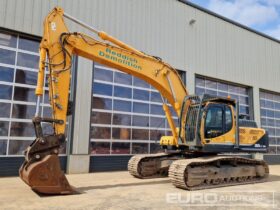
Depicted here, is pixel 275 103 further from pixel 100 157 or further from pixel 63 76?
pixel 63 76

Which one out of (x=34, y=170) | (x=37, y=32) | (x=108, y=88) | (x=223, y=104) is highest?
(x=37, y=32)

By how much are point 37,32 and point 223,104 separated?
7.74m

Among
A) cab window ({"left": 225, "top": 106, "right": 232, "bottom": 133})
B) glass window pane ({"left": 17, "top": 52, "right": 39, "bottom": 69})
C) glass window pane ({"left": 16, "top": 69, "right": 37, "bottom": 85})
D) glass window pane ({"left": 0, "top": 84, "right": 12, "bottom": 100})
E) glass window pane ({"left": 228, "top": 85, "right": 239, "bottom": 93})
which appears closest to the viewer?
cab window ({"left": 225, "top": 106, "right": 232, "bottom": 133})

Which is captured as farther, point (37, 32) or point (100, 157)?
point (100, 157)

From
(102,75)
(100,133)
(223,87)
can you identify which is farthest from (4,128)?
(223,87)

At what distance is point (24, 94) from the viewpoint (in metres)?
11.3

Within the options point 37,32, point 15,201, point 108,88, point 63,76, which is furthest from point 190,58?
point 15,201

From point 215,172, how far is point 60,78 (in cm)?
550

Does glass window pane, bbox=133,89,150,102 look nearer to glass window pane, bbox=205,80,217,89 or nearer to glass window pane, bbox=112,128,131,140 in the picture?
glass window pane, bbox=112,128,131,140

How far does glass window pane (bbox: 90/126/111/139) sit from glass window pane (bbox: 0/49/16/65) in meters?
4.17

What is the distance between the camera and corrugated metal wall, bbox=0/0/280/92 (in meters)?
11.7

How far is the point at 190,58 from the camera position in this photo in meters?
16.4

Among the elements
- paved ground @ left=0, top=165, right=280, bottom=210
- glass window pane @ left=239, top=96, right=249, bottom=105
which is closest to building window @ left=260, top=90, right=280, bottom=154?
glass window pane @ left=239, top=96, right=249, bottom=105

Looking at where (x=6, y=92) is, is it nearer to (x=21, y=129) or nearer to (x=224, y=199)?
(x=21, y=129)
